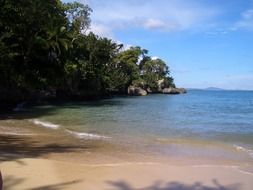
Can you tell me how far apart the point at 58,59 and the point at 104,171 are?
84.1 ft

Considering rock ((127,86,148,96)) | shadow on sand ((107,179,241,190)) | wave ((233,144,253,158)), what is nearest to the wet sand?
shadow on sand ((107,179,241,190))

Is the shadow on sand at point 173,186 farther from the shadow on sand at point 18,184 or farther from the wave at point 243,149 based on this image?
the wave at point 243,149

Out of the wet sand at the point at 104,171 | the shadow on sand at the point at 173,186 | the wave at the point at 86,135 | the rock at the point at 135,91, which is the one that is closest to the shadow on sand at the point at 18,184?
the wet sand at the point at 104,171

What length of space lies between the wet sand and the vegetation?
20.0 ft

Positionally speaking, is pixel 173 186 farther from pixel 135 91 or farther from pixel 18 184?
pixel 135 91

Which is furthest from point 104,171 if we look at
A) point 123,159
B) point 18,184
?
point 18,184

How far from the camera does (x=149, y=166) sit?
11555 mm

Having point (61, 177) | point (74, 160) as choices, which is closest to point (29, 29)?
point (74, 160)

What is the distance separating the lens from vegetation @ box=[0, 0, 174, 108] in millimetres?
24486

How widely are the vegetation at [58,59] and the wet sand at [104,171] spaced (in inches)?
240

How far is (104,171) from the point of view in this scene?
10578 mm

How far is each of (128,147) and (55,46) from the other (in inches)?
774

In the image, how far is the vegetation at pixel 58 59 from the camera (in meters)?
24.5

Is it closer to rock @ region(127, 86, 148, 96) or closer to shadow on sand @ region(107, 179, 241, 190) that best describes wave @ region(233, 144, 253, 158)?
shadow on sand @ region(107, 179, 241, 190)
